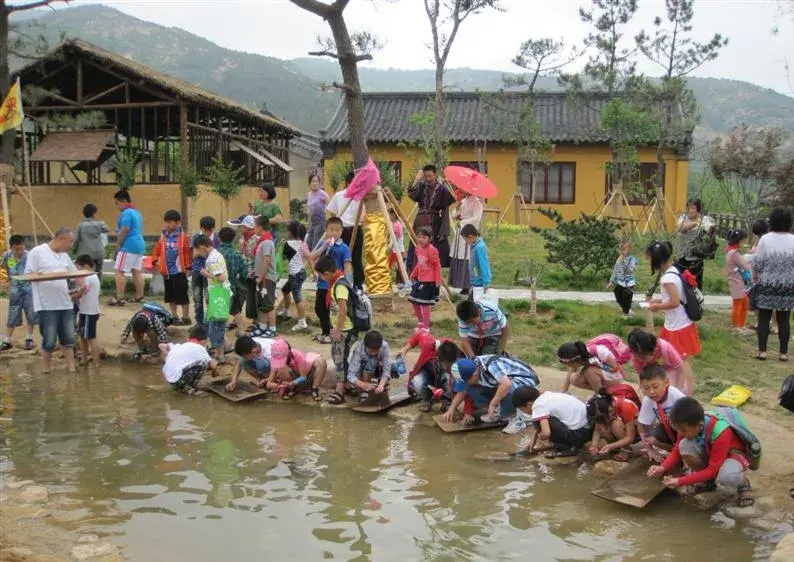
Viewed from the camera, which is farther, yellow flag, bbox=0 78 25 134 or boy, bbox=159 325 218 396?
yellow flag, bbox=0 78 25 134

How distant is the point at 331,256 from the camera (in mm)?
8820

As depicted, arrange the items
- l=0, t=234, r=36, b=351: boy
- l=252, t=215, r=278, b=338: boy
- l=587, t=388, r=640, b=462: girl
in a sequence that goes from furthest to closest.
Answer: l=0, t=234, r=36, b=351: boy, l=252, t=215, r=278, b=338: boy, l=587, t=388, r=640, b=462: girl

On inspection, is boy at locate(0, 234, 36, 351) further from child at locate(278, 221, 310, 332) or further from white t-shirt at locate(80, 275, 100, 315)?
child at locate(278, 221, 310, 332)

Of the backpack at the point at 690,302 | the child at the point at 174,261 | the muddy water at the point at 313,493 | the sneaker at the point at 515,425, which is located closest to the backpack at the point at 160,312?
the child at the point at 174,261

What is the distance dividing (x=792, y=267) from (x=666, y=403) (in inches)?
156

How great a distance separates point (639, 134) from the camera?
22.6m

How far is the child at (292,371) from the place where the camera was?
7.88 metres

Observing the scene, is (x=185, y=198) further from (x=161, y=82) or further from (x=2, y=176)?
(x=2, y=176)

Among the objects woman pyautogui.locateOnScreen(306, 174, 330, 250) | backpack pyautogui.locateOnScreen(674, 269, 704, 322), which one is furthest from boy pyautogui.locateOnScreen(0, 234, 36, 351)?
backpack pyautogui.locateOnScreen(674, 269, 704, 322)

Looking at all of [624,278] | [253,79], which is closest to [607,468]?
[624,278]

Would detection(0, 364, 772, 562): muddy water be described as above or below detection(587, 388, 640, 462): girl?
below

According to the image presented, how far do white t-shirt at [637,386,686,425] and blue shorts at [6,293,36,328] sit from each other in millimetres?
7283

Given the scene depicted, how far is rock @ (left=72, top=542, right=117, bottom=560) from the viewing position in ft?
14.5

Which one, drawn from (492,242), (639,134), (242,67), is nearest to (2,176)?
(492,242)
